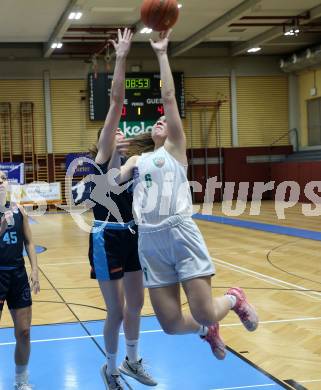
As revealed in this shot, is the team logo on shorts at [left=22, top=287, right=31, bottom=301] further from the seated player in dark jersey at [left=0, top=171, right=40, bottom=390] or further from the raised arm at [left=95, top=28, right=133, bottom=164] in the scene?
the raised arm at [left=95, top=28, right=133, bottom=164]

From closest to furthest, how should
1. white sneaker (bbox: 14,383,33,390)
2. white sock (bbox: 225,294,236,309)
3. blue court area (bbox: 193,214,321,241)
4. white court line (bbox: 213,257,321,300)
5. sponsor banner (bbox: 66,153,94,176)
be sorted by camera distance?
white sock (bbox: 225,294,236,309)
white sneaker (bbox: 14,383,33,390)
white court line (bbox: 213,257,321,300)
blue court area (bbox: 193,214,321,241)
sponsor banner (bbox: 66,153,94,176)

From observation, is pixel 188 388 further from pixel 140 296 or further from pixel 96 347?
pixel 96 347

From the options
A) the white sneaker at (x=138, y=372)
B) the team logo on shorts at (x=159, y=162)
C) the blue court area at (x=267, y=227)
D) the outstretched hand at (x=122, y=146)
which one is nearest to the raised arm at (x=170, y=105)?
the team logo on shorts at (x=159, y=162)

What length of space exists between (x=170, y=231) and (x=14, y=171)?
59.5 feet

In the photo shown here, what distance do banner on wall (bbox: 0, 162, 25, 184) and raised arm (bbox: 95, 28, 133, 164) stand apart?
17.3 meters

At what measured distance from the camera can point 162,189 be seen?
357cm

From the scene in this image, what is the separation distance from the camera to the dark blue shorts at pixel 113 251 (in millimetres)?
3887

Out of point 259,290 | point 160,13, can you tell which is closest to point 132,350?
point 160,13

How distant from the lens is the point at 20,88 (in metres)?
22.5

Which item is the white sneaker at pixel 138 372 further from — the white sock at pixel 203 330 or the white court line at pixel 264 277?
the white court line at pixel 264 277

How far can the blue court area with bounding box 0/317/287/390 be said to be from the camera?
4281 millimetres

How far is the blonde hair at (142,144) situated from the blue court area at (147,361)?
163 cm

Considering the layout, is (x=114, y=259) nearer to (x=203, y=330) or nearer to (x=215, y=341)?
(x=203, y=330)

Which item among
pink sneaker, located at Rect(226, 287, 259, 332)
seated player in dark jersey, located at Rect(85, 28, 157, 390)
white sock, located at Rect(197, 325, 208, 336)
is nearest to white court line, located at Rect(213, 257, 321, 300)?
pink sneaker, located at Rect(226, 287, 259, 332)
